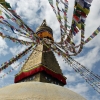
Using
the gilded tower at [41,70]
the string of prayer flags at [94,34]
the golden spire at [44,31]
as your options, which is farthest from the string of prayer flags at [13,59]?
the string of prayer flags at [94,34]

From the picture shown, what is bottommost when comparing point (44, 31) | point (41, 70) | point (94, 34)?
point (41, 70)

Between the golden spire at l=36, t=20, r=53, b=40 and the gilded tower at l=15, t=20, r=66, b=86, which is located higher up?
the golden spire at l=36, t=20, r=53, b=40

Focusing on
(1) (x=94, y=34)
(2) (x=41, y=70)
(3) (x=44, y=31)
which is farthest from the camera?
(3) (x=44, y=31)

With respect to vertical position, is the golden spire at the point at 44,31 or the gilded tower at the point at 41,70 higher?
the golden spire at the point at 44,31

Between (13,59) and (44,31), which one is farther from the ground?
(44,31)

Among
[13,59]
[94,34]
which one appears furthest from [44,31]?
[94,34]

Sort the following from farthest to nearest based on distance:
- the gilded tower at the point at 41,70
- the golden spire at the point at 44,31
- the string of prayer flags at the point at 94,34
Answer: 1. the golden spire at the point at 44,31
2. the gilded tower at the point at 41,70
3. the string of prayer flags at the point at 94,34

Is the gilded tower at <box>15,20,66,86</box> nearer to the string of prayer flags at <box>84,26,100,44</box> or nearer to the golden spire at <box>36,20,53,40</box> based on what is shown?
the golden spire at <box>36,20,53,40</box>

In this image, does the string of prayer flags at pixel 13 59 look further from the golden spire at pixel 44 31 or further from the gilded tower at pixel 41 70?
the golden spire at pixel 44 31

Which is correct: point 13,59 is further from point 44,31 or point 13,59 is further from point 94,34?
point 94,34

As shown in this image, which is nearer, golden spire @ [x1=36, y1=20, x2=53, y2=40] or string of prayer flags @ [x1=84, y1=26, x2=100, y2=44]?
string of prayer flags @ [x1=84, y1=26, x2=100, y2=44]

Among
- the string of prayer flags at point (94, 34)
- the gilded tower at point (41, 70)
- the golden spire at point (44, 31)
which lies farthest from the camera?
the golden spire at point (44, 31)

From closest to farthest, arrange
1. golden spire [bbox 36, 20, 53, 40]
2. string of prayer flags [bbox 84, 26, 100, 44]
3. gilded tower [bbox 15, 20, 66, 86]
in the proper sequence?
1. string of prayer flags [bbox 84, 26, 100, 44]
2. gilded tower [bbox 15, 20, 66, 86]
3. golden spire [bbox 36, 20, 53, 40]

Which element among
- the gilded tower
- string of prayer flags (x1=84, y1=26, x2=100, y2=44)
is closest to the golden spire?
the gilded tower
